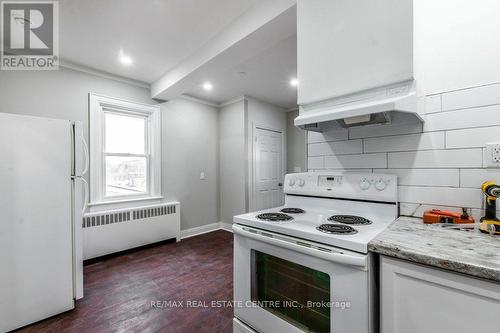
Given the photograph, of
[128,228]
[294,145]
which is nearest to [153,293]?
[128,228]

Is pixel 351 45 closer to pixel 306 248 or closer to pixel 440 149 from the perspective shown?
pixel 440 149

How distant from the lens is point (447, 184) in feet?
4.00

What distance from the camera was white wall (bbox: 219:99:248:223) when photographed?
156 inches

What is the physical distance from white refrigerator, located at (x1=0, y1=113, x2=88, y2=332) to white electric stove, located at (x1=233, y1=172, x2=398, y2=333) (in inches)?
59.2

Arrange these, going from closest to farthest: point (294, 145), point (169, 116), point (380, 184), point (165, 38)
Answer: point (380, 184) → point (165, 38) → point (169, 116) → point (294, 145)

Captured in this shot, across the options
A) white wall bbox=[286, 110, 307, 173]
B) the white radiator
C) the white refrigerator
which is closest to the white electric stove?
the white refrigerator

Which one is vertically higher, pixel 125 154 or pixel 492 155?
pixel 125 154

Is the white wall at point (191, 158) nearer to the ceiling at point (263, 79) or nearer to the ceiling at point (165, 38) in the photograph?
the ceiling at point (263, 79)

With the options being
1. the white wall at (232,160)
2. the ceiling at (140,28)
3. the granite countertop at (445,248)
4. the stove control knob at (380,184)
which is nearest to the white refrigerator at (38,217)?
the ceiling at (140,28)

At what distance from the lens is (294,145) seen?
4.74 meters

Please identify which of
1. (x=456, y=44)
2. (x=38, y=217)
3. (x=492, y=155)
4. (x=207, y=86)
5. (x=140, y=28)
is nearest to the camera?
(x=492, y=155)

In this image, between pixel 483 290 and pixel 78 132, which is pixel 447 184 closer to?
pixel 483 290

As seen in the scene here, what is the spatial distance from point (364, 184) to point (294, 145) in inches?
132

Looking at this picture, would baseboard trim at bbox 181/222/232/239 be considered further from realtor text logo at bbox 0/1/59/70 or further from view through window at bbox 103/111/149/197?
realtor text logo at bbox 0/1/59/70
